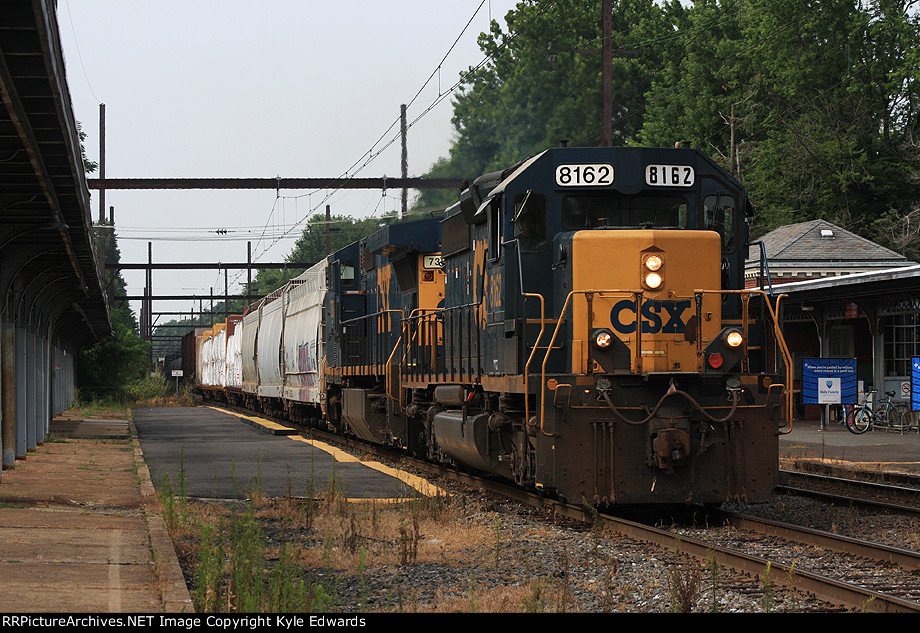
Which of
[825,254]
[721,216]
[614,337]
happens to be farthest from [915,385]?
[614,337]

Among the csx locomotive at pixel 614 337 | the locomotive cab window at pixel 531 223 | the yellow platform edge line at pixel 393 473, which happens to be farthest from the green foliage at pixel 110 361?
the locomotive cab window at pixel 531 223

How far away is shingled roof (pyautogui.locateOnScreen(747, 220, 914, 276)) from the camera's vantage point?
1280 inches

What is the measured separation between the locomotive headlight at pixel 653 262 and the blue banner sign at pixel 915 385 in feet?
44.2

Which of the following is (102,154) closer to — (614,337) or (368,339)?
(368,339)

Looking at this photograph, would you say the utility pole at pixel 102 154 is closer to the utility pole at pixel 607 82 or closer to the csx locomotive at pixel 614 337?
the utility pole at pixel 607 82

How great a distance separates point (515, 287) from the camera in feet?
35.6

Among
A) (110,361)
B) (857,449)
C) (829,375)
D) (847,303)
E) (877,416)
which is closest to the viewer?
(857,449)

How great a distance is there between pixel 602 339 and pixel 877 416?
1635 centimetres

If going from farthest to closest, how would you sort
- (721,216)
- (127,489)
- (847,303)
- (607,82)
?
(847,303) < (607,82) < (127,489) < (721,216)

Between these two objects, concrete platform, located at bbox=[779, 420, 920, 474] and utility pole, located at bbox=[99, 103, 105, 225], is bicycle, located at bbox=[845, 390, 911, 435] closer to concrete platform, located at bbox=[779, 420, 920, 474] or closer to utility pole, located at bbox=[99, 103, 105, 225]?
concrete platform, located at bbox=[779, 420, 920, 474]

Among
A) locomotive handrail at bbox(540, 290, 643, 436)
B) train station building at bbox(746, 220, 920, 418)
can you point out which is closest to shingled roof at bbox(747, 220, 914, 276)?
train station building at bbox(746, 220, 920, 418)

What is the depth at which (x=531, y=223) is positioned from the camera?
424 inches

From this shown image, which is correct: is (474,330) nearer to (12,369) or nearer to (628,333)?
(628,333)

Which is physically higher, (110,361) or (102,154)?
(102,154)
